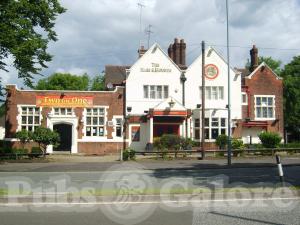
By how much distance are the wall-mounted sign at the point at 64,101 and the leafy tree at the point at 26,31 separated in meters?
11.2

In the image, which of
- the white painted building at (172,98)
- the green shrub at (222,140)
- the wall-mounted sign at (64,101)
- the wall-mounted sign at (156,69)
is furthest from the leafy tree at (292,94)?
the wall-mounted sign at (64,101)

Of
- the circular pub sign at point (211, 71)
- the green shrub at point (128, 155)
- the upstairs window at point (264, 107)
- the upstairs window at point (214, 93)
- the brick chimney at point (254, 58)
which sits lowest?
the green shrub at point (128, 155)

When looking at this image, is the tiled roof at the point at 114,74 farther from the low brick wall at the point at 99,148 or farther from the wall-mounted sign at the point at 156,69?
the low brick wall at the point at 99,148

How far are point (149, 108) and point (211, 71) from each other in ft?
23.4

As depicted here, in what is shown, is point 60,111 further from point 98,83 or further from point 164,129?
point 98,83

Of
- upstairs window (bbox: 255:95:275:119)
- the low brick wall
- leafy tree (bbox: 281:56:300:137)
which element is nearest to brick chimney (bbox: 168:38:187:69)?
upstairs window (bbox: 255:95:275:119)

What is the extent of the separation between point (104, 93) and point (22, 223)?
32385 millimetres

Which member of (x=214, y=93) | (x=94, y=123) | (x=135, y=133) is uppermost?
(x=214, y=93)

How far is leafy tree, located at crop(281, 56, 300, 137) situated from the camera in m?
58.3

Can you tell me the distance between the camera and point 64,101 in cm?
4056

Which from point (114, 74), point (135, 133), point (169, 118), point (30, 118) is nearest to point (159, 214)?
point (169, 118)

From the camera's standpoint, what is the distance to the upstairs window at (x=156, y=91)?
138 ft

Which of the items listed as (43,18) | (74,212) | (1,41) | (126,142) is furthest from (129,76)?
(74,212)

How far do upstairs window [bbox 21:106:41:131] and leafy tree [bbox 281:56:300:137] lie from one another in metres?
32.8
